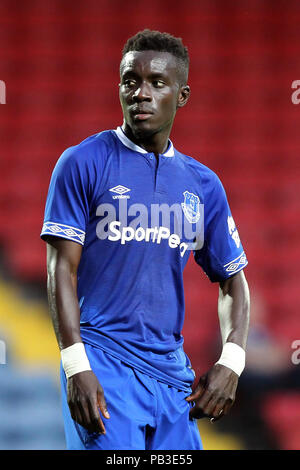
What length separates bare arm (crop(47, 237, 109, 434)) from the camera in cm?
214

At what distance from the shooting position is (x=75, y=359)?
219 centimetres

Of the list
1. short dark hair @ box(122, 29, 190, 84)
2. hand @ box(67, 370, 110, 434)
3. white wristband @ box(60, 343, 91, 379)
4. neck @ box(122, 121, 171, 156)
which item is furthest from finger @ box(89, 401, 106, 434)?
short dark hair @ box(122, 29, 190, 84)

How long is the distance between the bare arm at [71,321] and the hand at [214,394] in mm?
383

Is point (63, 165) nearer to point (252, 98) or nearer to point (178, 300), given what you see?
point (178, 300)

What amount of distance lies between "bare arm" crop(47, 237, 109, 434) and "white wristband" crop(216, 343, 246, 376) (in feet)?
1.66

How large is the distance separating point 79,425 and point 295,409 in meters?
2.34

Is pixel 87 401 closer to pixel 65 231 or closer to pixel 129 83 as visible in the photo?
pixel 65 231

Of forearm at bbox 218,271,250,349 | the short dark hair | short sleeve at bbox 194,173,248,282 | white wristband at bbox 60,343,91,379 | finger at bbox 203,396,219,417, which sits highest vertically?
the short dark hair

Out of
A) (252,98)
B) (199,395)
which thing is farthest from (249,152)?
(199,395)

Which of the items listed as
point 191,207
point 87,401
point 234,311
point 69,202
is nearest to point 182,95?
point 191,207

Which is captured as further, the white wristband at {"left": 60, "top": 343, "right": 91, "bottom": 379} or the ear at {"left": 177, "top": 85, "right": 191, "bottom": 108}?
the ear at {"left": 177, "top": 85, "right": 191, "bottom": 108}

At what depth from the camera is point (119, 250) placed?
2.41 metres

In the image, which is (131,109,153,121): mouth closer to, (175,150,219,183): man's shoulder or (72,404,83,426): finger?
(175,150,219,183): man's shoulder

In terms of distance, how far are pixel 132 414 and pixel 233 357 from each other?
1.41 feet
